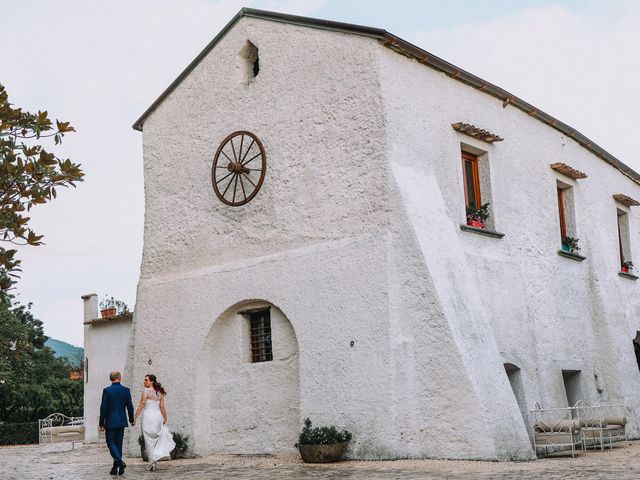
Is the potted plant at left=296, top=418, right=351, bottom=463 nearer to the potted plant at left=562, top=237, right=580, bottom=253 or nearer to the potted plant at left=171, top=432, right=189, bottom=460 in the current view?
the potted plant at left=171, top=432, right=189, bottom=460

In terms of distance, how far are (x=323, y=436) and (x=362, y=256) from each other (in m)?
2.96

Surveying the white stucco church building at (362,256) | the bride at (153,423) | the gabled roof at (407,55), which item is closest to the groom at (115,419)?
the bride at (153,423)

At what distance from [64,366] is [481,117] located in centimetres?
3035

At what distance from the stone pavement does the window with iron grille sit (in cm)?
185

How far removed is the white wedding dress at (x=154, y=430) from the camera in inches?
522

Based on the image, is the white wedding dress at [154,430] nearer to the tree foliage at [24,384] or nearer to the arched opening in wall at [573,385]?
the arched opening in wall at [573,385]

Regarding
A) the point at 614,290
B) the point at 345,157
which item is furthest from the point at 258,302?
the point at 614,290

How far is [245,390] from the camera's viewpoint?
15008 mm

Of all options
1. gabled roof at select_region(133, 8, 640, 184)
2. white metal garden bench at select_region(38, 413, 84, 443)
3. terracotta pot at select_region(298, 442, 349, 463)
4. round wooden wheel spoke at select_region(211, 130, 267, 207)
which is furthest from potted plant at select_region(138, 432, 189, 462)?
white metal garden bench at select_region(38, 413, 84, 443)

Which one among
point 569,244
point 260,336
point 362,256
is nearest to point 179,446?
point 260,336

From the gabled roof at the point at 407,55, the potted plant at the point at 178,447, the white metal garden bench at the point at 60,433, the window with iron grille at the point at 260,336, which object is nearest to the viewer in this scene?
the gabled roof at the point at 407,55

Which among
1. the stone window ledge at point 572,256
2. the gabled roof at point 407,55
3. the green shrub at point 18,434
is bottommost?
the green shrub at point 18,434

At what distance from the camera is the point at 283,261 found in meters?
14.4

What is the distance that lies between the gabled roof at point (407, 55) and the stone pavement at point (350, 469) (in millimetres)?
6961
